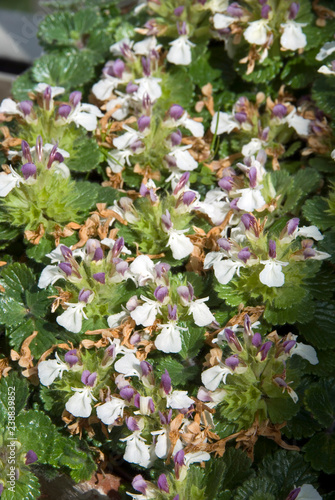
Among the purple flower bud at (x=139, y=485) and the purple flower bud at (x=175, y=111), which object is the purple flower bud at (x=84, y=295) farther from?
the purple flower bud at (x=175, y=111)

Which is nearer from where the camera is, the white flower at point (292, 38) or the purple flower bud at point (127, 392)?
the purple flower bud at point (127, 392)

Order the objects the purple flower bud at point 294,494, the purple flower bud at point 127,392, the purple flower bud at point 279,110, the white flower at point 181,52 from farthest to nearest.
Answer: the white flower at point 181,52 < the purple flower bud at point 279,110 < the purple flower bud at point 127,392 < the purple flower bud at point 294,494

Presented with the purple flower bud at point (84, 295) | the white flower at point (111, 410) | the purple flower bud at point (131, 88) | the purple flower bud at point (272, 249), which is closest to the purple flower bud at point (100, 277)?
the purple flower bud at point (84, 295)

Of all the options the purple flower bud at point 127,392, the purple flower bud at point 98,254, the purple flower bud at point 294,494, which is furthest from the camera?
the purple flower bud at point 98,254

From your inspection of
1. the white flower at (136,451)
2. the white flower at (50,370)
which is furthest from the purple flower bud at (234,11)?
the white flower at (136,451)

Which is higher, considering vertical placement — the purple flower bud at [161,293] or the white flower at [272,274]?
the purple flower bud at [161,293]

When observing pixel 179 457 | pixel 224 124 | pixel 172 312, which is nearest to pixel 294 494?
pixel 179 457

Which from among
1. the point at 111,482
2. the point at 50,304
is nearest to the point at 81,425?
the point at 111,482

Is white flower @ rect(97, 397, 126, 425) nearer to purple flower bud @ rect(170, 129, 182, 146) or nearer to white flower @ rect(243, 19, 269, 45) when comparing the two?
purple flower bud @ rect(170, 129, 182, 146)

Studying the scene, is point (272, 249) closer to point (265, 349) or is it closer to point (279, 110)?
point (265, 349)

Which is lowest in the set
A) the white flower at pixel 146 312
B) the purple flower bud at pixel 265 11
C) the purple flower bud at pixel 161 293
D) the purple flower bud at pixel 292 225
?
the white flower at pixel 146 312
